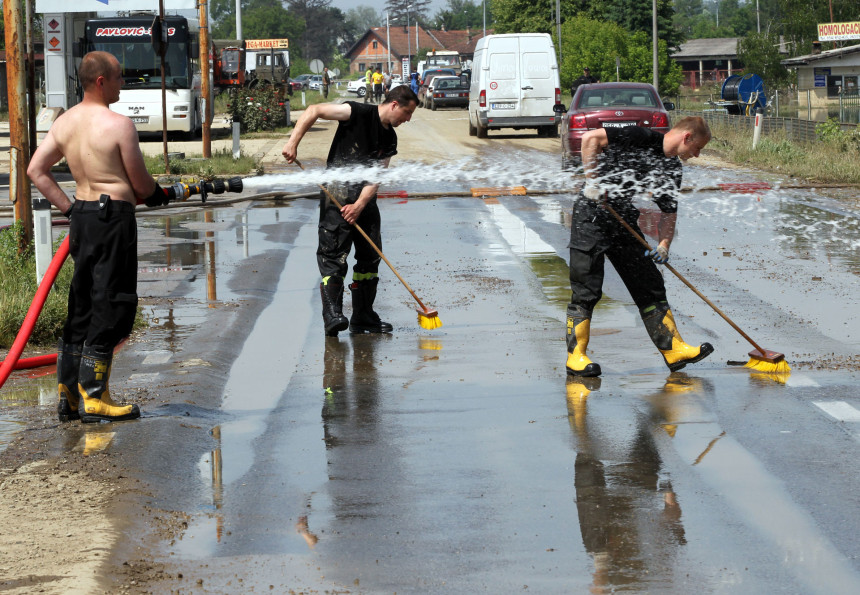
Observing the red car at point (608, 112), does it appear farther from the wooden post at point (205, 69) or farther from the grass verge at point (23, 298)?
the grass verge at point (23, 298)

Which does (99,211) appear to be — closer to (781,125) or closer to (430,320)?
(430,320)

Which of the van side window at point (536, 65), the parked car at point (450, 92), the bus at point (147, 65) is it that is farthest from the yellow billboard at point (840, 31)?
the bus at point (147, 65)

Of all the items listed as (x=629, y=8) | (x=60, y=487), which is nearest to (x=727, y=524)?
(x=60, y=487)

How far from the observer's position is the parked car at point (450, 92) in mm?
52938

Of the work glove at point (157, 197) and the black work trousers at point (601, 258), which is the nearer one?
the work glove at point (157, 197)

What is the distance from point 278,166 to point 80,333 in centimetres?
1892

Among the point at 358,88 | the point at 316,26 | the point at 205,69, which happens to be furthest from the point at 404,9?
the point at 205,69

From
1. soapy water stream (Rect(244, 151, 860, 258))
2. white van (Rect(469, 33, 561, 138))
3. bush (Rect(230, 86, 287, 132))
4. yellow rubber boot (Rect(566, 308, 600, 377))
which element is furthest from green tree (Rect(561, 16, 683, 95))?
yellow rubber boot (Rect(566, 308, 600, 377))

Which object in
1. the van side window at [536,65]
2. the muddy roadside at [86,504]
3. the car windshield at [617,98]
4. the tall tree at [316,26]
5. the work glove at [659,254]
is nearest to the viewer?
the muddy roadside at [86,504]

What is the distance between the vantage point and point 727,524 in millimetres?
4770

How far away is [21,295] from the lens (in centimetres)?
898

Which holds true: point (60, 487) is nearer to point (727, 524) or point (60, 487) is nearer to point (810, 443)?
point (727, 524)

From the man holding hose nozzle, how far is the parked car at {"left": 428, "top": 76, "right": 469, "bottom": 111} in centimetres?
4569

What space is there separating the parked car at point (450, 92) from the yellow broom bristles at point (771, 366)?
46.0 meters
